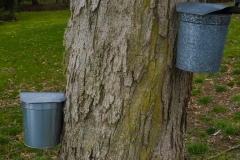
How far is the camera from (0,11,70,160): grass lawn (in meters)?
4.62

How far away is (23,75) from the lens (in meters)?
8.61

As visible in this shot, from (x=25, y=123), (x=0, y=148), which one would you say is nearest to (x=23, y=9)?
(x=0, y=148)

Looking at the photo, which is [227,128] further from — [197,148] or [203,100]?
[203,100]

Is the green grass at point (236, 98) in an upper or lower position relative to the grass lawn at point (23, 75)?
upper

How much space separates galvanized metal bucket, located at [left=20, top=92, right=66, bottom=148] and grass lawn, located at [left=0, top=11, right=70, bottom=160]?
1908 millimetres

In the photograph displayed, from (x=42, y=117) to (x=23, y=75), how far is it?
6555 mm

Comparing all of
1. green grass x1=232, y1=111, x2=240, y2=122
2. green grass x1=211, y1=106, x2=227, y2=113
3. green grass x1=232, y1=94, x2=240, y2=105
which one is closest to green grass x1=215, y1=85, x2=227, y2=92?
green grass x1=232, y1=94, x2=240, y2=105

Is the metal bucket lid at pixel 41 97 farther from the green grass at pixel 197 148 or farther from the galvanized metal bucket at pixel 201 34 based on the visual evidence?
the green grass at pixel 197 148

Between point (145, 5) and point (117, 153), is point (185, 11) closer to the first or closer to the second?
point (145, 5)

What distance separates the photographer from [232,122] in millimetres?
5180

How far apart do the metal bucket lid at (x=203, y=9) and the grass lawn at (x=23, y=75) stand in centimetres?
271

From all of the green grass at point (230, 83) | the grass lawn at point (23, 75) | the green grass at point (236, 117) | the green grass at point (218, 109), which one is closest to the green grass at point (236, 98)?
the green grass at point (218, 109)

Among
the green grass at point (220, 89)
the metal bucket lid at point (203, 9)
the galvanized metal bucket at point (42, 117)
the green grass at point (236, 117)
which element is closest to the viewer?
the metal bucket lid at point (203, 9)

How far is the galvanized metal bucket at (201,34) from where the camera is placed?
1989mm
